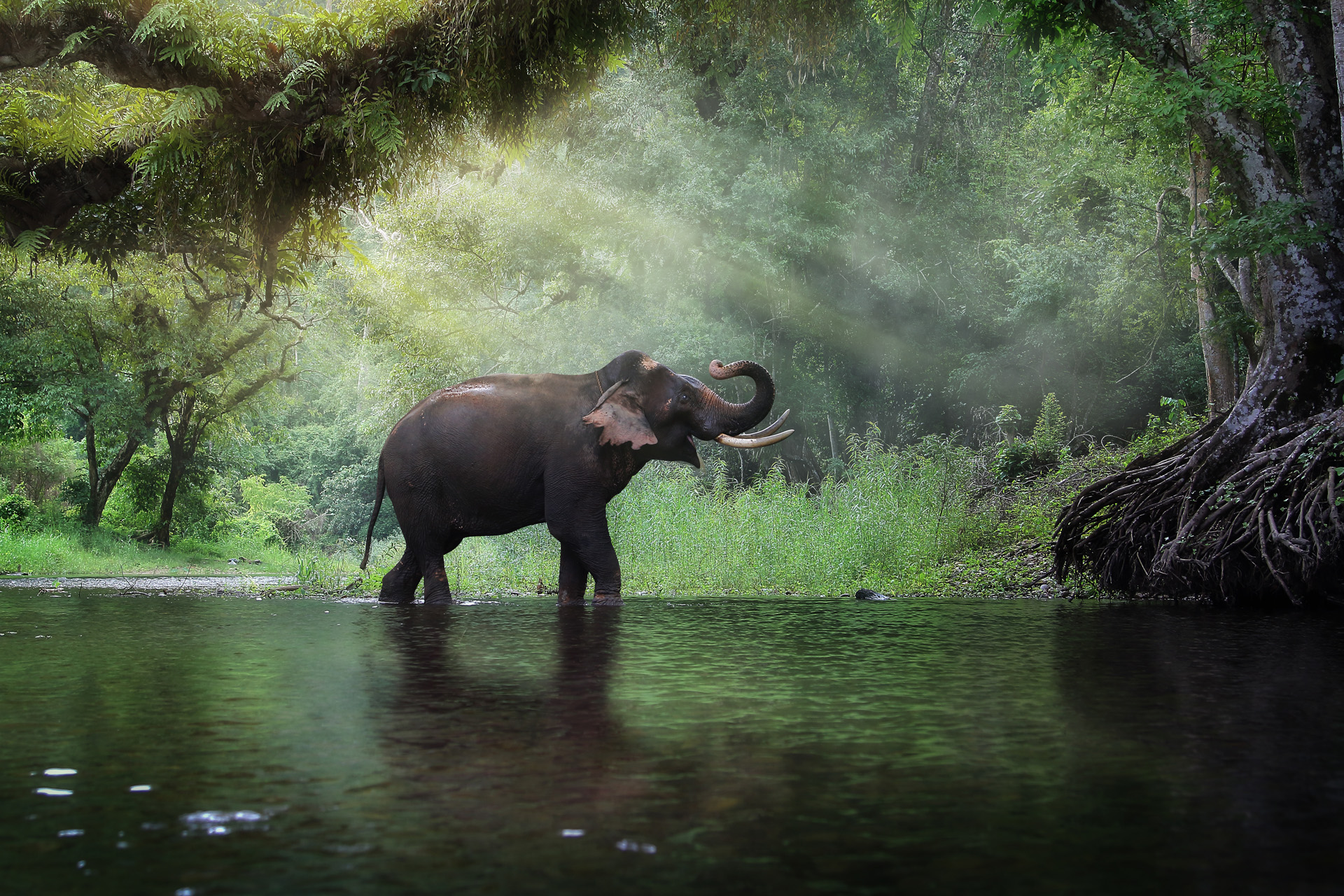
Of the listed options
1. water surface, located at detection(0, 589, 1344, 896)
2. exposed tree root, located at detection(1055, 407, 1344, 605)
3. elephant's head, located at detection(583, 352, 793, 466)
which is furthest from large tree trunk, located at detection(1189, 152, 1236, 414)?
water surface, located at detection(0, 589, 1344, 896)

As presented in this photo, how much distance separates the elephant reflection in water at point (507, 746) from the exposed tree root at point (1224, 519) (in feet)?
19.1

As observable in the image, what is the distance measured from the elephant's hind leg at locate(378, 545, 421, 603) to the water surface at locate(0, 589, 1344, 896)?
178 inches

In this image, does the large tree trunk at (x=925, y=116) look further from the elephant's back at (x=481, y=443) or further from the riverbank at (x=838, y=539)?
the elephant's back at (x=481, y=443)

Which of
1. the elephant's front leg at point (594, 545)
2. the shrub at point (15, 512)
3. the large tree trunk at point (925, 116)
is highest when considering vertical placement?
the large tree trunk at point (925, 116)

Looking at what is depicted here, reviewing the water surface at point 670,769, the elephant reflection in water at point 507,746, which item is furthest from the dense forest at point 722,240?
the elephant reflection in water at point 507,746

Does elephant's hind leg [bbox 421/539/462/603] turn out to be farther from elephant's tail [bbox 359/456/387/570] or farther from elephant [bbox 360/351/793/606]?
elephant's tail [bbox 359/456/387/570]

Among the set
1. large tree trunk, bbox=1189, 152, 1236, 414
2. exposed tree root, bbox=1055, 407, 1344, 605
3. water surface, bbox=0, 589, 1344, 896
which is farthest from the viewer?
large tree trunk, bbox=1189, 152, 1236, 414

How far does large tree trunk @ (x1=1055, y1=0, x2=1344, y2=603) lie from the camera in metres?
8.41

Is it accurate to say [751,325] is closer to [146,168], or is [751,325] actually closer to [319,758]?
[146,168]

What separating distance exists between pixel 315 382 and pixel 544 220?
1188 inches

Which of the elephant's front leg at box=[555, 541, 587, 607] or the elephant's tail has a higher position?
the elephant's tail

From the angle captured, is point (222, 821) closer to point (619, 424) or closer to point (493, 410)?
point (619, 424)

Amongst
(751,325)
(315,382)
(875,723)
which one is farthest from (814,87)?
(315,382)

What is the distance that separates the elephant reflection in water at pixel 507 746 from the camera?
2.00m
